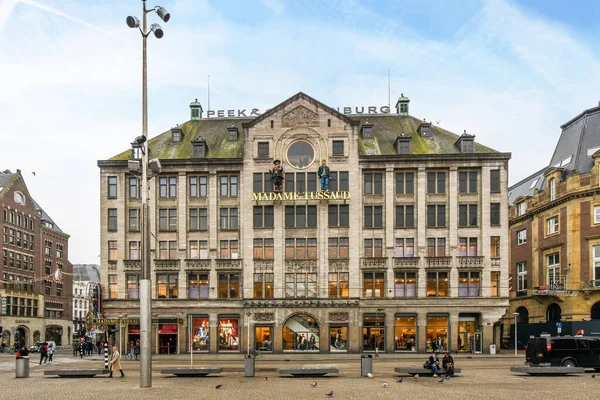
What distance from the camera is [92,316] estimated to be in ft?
199

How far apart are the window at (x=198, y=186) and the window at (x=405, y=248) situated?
19577 millimetres

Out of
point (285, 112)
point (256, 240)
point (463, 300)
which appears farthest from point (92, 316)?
point (463, 300)

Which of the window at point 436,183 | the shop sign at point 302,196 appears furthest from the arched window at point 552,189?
the shop sign at point 302,196

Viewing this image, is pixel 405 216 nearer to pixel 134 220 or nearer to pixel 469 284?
pixel 469 284

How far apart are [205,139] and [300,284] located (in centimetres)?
1867

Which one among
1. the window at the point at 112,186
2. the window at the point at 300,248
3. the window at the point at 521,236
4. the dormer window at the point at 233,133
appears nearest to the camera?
the window at the point at 300,248

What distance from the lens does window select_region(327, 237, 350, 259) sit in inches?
2414

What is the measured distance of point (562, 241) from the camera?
63531 millimetres

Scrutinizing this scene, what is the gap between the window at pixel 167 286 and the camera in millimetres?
61625

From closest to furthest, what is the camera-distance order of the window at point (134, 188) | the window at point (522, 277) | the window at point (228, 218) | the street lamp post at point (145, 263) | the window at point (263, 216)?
the street lamp post at point (145, 263) → the window at point (263, 216) → the window at point (228, 218) → the window at point (134, 188) → the window at point (522, 277)

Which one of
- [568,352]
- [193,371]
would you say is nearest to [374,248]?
[568,352]

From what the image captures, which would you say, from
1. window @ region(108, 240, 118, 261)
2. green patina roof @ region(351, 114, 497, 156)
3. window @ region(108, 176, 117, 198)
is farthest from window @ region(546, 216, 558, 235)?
window @ region(108, 176, 117, 198)

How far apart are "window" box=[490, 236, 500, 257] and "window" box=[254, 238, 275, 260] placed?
2099 centimetres

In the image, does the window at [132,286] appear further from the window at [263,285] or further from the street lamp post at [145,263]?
the street lamp post at [145,263]
